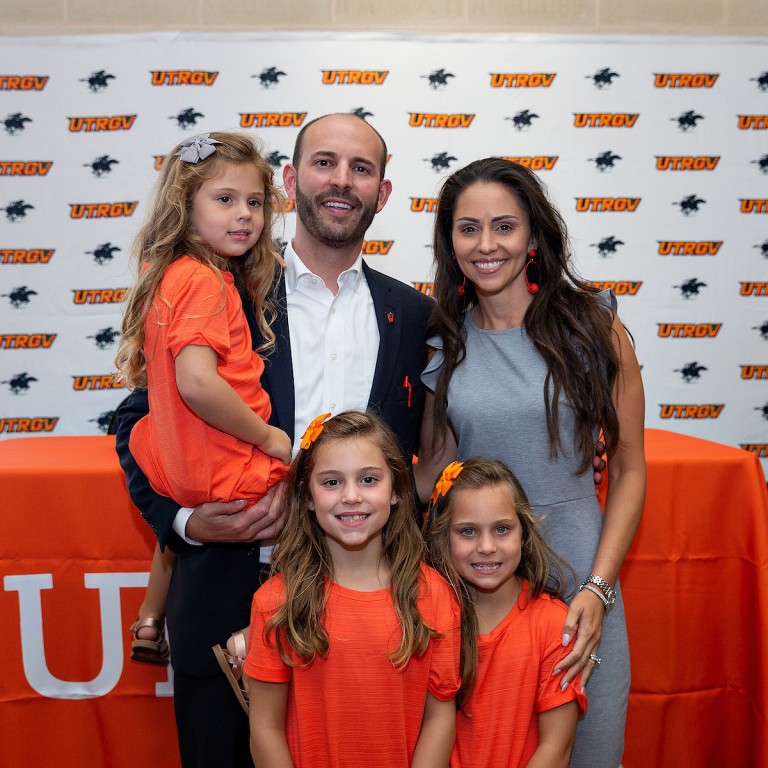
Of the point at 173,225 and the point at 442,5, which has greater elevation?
the point at 442,5

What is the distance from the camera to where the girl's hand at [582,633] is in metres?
1.60

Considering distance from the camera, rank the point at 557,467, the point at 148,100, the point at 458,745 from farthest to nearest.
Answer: the point at 148,100 < the point at 557,467 < the point at 458,745

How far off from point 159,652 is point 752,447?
10.3ft

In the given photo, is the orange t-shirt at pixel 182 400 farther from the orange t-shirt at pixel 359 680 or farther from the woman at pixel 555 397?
the woman at pixel 555 397

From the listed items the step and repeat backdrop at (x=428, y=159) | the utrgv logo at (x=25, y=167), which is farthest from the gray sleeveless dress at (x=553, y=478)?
the utrgv logo at (x=25, y=167)

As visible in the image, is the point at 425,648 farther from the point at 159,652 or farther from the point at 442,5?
the point at 442,5

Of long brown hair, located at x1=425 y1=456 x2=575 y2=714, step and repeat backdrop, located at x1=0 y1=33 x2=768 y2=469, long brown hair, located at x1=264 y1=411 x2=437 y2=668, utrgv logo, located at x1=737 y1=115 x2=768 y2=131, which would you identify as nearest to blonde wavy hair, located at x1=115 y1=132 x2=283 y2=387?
long brown hair, located at x1=264 y1=411 x2=437 y2=668

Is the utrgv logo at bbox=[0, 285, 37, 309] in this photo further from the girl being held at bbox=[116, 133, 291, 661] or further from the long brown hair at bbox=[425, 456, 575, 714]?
the long brown hair at bbox=[425, 456, 575, 714]

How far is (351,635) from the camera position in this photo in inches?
60.2

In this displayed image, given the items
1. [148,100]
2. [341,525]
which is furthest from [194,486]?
[148,100]

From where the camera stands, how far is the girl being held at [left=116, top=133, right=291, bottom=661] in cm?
159

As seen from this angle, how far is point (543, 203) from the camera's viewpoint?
5.83 ft

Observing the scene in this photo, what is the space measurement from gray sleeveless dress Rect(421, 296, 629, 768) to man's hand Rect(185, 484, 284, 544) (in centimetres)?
50

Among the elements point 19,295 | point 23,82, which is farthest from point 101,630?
point 23,82
